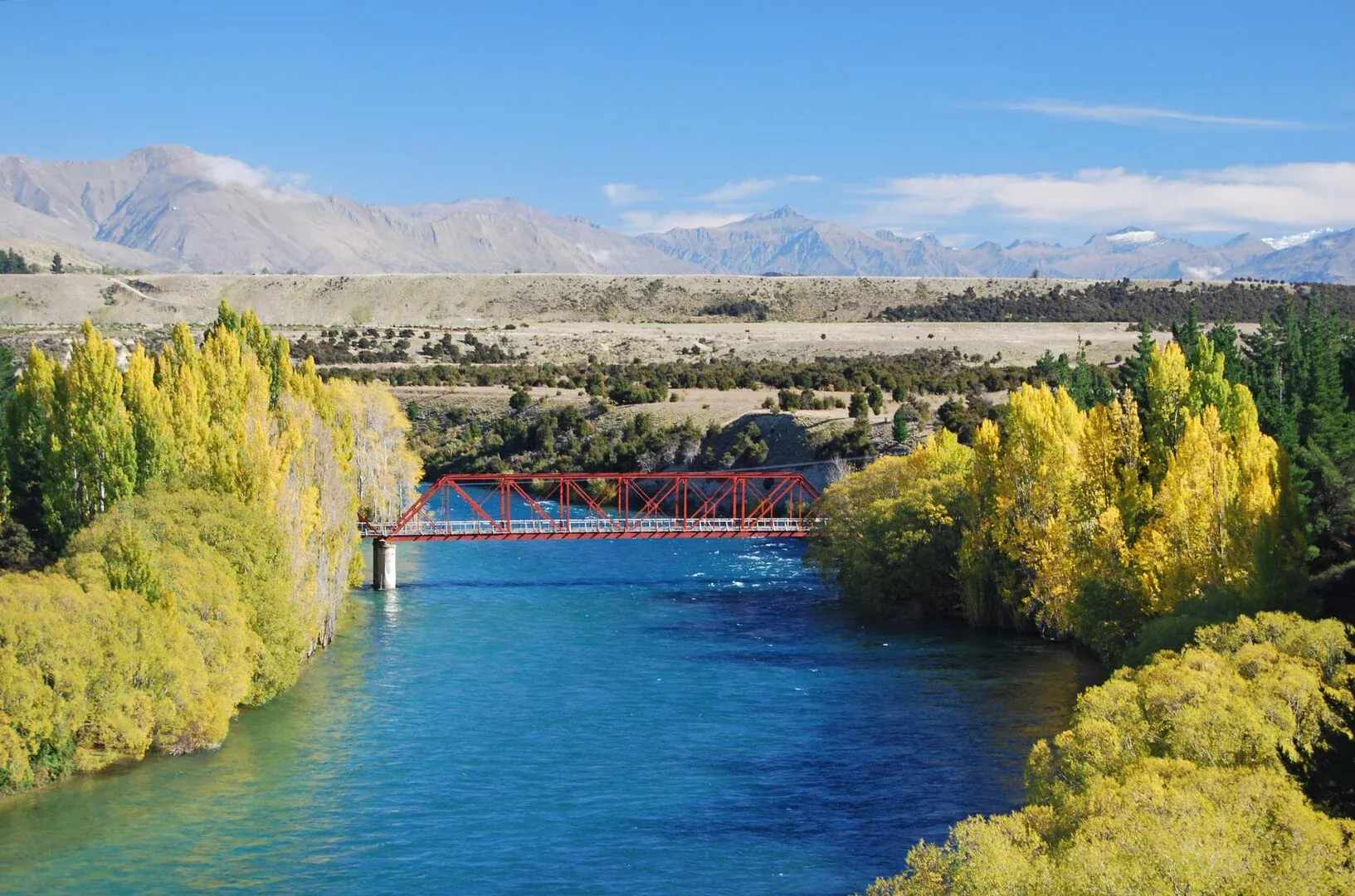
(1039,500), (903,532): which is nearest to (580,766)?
(1039,500)

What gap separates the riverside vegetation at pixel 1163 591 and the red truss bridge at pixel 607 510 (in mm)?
10252

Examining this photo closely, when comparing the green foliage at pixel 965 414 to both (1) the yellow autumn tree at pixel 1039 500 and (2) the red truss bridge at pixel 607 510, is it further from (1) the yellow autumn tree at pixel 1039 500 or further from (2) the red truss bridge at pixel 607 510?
(1) the yellow autumn tree at pixel 1039 500

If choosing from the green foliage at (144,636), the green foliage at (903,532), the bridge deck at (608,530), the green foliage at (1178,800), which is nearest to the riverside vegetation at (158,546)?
the green foliage at (144,636)

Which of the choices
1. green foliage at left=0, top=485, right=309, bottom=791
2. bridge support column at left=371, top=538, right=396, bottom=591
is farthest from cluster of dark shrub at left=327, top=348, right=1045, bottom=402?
green foliage at left=0, top=485, right=309, bottom=791

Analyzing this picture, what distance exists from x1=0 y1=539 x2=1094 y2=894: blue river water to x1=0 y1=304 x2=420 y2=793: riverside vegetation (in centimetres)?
164

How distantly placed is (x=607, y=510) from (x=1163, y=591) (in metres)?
63.7

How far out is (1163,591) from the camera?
48.2 meters

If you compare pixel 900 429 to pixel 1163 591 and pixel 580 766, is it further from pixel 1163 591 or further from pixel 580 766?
pixel 580 766

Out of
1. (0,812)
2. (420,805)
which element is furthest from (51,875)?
(420,805)

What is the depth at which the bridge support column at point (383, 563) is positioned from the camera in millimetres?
74188

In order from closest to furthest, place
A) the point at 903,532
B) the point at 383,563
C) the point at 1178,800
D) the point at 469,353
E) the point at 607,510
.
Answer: the point at 1178,800 → the point at 903,532 → the point at 383,563 → the point at 607,510 → the point at 469,353

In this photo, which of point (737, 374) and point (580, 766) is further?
point (737, 374)

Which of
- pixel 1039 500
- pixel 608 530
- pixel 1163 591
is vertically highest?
pixel 1039 500

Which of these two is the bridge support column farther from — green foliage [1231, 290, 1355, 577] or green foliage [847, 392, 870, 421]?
green foliage [847, 392, 870, 421]
